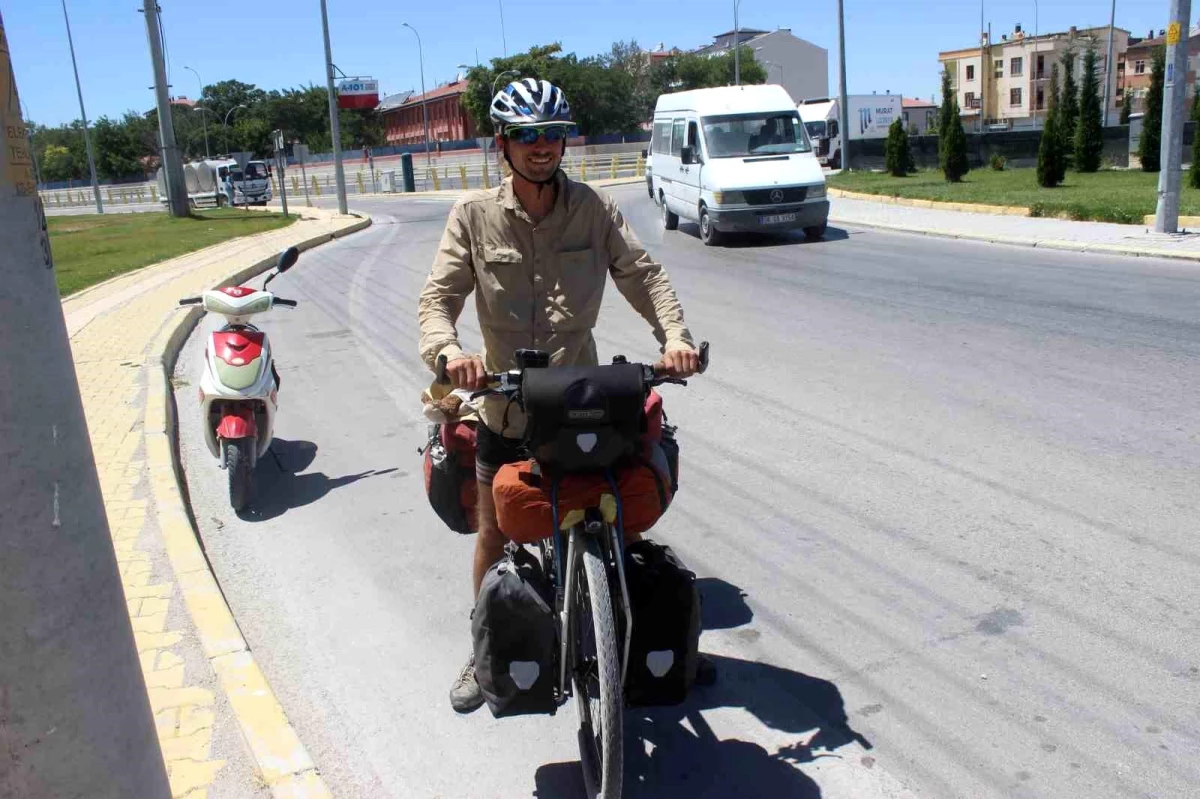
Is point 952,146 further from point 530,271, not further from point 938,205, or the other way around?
point 530,271

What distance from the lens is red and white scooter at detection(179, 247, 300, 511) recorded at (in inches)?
232

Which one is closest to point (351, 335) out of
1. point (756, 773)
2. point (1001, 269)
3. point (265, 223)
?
point (1001, 269)

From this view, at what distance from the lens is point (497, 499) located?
2.98m

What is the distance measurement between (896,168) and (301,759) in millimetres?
30292

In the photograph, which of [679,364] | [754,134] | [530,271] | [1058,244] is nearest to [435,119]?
[754,134]

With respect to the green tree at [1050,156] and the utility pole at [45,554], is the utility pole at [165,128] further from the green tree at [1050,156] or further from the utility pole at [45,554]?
the utility pole at [45,554]

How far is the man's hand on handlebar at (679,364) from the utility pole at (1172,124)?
14271mm

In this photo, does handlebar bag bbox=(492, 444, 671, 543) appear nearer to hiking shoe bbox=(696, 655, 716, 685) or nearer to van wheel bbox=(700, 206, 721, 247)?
hiking shoe bbox=(696, 655, 716, 685)

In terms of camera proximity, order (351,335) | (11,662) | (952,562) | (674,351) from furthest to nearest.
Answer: (351,335) < (952,562) < (674,351) < (11,662)

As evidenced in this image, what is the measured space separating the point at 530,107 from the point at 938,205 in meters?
20.5

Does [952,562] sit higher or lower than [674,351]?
lower

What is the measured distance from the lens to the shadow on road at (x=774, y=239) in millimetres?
17547

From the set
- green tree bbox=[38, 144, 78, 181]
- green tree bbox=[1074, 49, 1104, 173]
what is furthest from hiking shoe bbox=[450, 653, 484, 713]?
green tree bbox=[38, 144, 78, 181]

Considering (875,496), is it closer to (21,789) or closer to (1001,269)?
(21,789)
